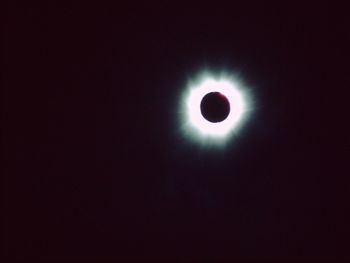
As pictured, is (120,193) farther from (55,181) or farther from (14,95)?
(14,95)

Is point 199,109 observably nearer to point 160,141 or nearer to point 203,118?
point 203,118

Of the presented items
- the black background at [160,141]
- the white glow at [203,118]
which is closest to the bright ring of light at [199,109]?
the white glow at [203,118]

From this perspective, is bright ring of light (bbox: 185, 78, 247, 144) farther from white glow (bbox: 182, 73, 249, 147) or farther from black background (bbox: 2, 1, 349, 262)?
black background (bbox: 2, 1, 349, 262)

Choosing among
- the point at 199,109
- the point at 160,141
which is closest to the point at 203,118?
the point at 199,109

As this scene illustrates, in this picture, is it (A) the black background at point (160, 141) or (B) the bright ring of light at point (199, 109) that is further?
(B) the bright ring of light at point (199, 109)

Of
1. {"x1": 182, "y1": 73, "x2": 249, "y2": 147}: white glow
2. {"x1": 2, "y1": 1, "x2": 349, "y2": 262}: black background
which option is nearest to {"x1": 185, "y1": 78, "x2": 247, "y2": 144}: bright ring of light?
{"x1": 182, "y1": 73, "x2": 249, "y2": 147}: white glow

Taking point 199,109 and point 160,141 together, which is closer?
point 199,109

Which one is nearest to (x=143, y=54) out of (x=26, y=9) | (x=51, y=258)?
(x=26, y=9)

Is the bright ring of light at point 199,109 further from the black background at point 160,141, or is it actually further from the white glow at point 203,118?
the black background at point 160,141
